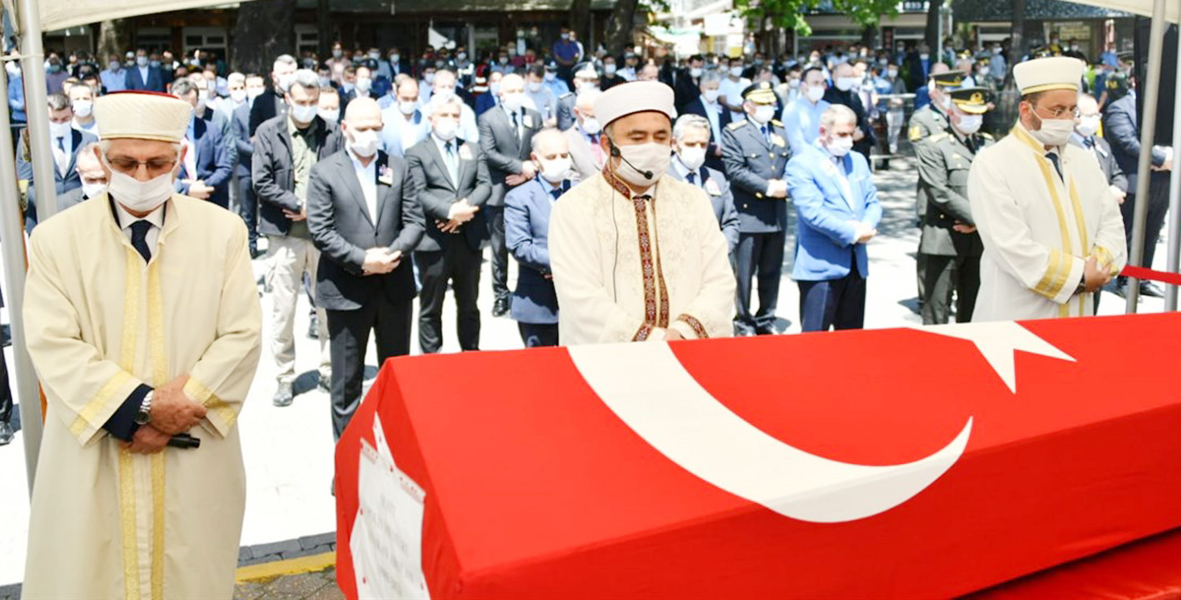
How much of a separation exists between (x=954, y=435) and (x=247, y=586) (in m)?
2.84

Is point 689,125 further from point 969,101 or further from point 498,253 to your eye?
point 498,253

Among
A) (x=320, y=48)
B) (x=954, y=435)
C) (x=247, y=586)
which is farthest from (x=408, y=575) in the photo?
(x=320, y=48)

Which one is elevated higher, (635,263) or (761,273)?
(635,263)

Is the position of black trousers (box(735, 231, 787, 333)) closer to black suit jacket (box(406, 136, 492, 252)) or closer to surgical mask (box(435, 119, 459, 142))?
black suit jacket (box(406, 136, 492, 252))

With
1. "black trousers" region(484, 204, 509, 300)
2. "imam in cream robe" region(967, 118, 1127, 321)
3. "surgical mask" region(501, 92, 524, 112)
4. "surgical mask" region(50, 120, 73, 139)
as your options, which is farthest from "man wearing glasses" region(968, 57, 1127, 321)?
"surgical mask" region(50, 120, 73, 139)

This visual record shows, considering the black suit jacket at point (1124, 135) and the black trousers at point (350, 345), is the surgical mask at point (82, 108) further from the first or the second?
the black suit jacket at point (1124, 135)

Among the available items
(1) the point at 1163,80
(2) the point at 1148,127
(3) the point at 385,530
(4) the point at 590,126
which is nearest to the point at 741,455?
(3) the point at 385,530

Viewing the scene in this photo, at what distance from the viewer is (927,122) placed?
8297mm

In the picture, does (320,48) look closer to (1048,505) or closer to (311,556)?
(311,556)

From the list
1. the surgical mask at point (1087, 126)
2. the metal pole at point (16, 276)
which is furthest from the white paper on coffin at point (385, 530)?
the surgical mask at point (1087, 126)

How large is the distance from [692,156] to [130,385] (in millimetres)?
4533

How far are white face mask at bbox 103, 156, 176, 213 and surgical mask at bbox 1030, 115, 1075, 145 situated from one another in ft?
10.8

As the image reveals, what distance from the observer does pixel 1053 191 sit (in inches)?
194

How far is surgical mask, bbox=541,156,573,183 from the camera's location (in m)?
6.50
